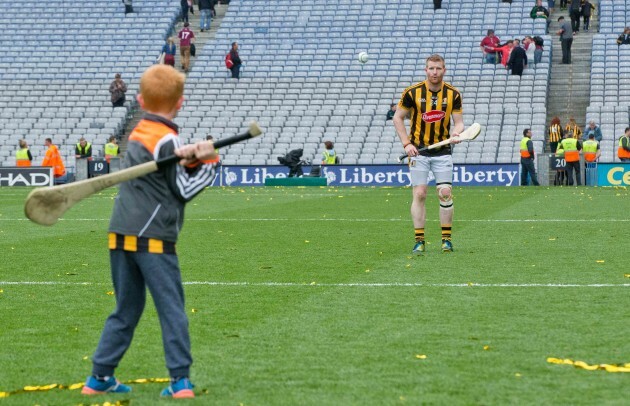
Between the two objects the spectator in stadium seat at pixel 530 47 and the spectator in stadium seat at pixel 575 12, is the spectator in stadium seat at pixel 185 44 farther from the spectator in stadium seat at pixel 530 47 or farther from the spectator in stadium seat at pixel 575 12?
the spectator in stadium seat at pixel 575 12

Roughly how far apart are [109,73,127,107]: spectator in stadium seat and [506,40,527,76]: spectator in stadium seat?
13.0m

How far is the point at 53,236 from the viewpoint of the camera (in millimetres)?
16609

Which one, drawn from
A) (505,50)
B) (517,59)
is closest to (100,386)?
(517,59)

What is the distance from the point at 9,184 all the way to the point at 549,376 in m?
30.9

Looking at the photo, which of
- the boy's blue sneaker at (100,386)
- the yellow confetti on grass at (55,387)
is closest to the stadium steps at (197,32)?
the yellow confetti on grass at (55,387)

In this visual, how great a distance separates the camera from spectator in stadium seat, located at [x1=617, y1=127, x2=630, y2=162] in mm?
34750

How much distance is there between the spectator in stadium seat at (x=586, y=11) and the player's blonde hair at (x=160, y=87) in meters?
42.1

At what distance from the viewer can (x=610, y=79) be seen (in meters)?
41.5

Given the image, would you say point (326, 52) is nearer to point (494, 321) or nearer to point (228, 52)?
point (228, 52)

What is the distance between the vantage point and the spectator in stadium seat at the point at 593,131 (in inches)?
1437

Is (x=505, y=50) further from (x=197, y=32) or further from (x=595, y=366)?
(x=595, y=366)

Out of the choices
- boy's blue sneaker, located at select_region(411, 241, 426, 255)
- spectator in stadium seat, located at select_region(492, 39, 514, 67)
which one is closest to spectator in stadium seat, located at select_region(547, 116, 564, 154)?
spectator in stadium seat, located at select_region(492, 39, 514, 67)

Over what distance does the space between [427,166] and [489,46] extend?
99.6 feet

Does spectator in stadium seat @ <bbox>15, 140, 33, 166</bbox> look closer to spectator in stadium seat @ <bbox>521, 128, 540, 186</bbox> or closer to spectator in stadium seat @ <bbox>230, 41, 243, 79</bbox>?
spectator in stadium seat @ <bbox>230, 41, 243, 79</bbox>
